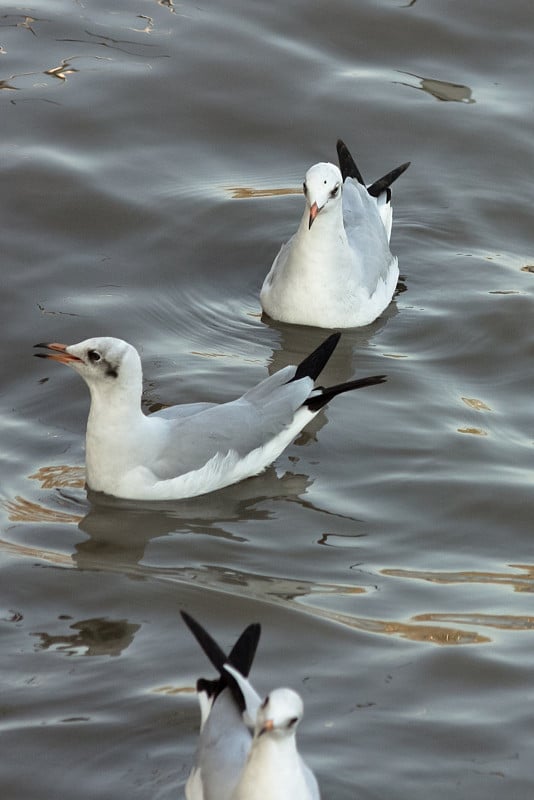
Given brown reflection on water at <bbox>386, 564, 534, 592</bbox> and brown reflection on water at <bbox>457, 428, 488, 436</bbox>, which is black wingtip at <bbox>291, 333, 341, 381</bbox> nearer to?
brown reflection on water at <bbox>457, 428, 488, 436</bbox>

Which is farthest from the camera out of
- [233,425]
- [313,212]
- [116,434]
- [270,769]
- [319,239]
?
[319,239]

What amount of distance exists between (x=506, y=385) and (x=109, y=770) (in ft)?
12.9

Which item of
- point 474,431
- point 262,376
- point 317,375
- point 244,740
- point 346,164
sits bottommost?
point 262,376

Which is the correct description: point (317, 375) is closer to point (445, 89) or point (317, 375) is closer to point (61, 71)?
point (61, 71)

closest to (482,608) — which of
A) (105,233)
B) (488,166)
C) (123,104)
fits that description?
(105,233)

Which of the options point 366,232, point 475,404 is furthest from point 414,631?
point 366,232

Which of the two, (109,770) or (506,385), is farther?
(506,385)

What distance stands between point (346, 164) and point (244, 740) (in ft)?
20.1

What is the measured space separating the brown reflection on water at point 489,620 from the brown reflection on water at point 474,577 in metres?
0.24

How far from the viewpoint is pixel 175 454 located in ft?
23.6

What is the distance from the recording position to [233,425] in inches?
290

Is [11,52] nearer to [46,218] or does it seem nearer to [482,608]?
[46,218]

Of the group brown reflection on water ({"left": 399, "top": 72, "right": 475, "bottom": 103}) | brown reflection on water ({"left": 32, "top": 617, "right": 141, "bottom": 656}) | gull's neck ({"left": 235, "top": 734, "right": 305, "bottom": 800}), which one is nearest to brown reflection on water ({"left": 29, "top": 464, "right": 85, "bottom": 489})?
brown reflection on water ({"left": 32, "top": 617, "right": 141, "bottom": 656})

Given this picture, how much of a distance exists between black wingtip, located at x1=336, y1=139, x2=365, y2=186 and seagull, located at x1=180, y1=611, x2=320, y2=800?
564 cm
